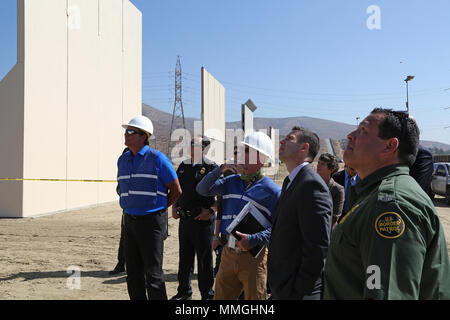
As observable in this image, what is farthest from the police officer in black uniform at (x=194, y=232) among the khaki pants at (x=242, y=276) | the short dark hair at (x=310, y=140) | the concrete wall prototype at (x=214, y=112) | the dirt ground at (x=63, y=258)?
the concrete wall prototype at (x=214, y=112)

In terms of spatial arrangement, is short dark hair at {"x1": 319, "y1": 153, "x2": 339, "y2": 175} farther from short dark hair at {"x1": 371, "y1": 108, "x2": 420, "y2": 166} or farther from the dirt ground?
short dark hair at {"x1": 371, "y1": 108, "x2": 420, "y2": 166}

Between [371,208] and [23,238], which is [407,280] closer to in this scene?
[371,208]

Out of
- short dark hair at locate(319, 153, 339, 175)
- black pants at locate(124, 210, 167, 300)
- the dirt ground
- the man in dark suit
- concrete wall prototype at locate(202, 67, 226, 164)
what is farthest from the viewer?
concrete wall prototype at locate(202, 67, 226, 164)

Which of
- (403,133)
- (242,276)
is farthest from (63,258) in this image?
(403,133)

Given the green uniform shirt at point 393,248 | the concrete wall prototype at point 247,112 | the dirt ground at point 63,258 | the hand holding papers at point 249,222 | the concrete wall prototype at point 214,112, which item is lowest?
the dirt ground at point 63,258

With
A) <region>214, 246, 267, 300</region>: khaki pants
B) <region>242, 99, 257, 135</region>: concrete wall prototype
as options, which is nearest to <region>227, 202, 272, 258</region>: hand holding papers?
<region>214, 246, 267, 300</region>: khaki pants

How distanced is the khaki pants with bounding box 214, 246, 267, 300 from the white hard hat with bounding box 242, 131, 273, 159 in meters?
0.86

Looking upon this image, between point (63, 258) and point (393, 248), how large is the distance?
7.15m

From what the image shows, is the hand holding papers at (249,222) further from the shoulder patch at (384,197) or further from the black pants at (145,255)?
the shoulder patch at (384,197)

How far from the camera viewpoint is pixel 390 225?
4.06 ft

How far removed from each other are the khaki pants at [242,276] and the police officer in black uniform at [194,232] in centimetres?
178

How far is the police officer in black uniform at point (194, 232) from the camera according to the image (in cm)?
494

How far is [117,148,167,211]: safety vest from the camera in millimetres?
3865
